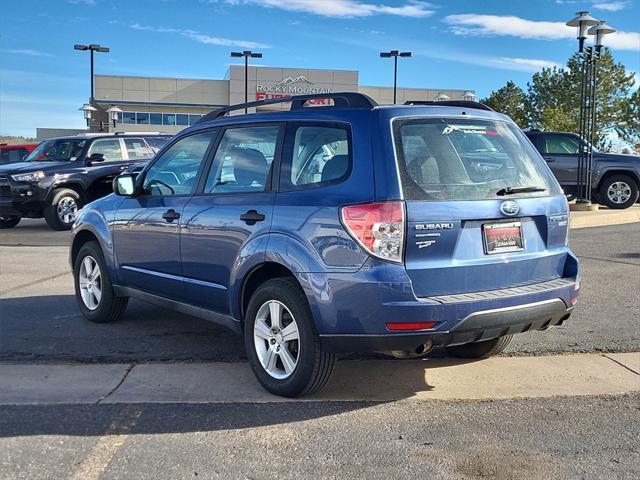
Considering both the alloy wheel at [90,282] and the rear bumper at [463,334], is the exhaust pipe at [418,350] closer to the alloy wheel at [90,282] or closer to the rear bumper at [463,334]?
the rear bumper at [463,334]

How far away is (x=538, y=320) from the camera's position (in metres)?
4.06

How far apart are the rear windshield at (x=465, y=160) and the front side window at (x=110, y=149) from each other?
432 inches

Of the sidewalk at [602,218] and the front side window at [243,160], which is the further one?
the sidewalk at [602,218]

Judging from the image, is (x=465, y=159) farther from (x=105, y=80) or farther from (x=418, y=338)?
(x=105, y=80)

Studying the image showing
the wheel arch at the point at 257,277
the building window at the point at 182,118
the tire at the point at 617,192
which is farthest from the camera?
the building window at the point at 182,118

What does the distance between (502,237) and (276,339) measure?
1535 mm

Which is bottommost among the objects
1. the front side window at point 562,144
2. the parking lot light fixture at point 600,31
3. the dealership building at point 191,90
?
the front side window at point 562,144

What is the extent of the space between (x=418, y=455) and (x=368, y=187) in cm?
146

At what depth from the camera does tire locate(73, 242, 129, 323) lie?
594cm

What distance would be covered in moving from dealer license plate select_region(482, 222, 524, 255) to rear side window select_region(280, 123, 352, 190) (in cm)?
91

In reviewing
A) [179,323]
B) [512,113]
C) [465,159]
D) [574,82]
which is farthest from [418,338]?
[512,113]

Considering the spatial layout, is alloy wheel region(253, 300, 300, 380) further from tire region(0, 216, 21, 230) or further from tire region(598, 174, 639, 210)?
tire region(598, 174, 639, 210)

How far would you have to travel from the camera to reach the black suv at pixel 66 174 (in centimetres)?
1287

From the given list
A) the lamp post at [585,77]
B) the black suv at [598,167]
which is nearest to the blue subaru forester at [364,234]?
the lamp post at [585,77]
